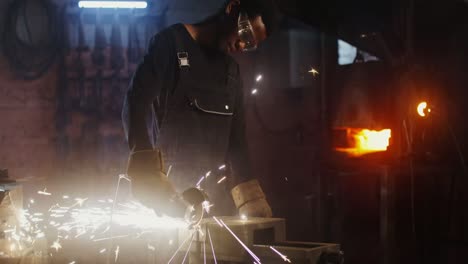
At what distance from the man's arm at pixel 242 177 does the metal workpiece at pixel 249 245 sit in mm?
579

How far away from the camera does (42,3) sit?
6.17 meters

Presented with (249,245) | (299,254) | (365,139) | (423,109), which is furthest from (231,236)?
(365,139)

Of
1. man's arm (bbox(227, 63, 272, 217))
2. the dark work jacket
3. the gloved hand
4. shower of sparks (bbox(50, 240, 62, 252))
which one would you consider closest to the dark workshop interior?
man's arm (bbox(227, 63, 272, 217))

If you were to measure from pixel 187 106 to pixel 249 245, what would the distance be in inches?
38.3

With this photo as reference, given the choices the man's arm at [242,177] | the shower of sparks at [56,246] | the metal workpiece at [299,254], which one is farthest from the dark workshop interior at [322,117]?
the metal workpiece at [299,254]

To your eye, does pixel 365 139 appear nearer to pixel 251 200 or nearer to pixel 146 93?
pixel 251 200

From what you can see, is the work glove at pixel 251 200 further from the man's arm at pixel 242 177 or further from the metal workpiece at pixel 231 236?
the metal workpiece at pixel 231 236

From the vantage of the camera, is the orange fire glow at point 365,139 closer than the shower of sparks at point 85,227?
No

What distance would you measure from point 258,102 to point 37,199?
2759 millimetres

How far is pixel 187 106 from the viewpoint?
10.4ft

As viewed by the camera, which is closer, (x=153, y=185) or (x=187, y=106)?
(x=153, y=185)

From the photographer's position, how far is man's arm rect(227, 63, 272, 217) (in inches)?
131

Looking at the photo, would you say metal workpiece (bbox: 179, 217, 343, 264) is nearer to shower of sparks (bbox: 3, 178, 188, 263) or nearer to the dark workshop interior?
shower of sparks (bbox: 3, 178, 188, 263)

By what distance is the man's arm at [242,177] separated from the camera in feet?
10.9
